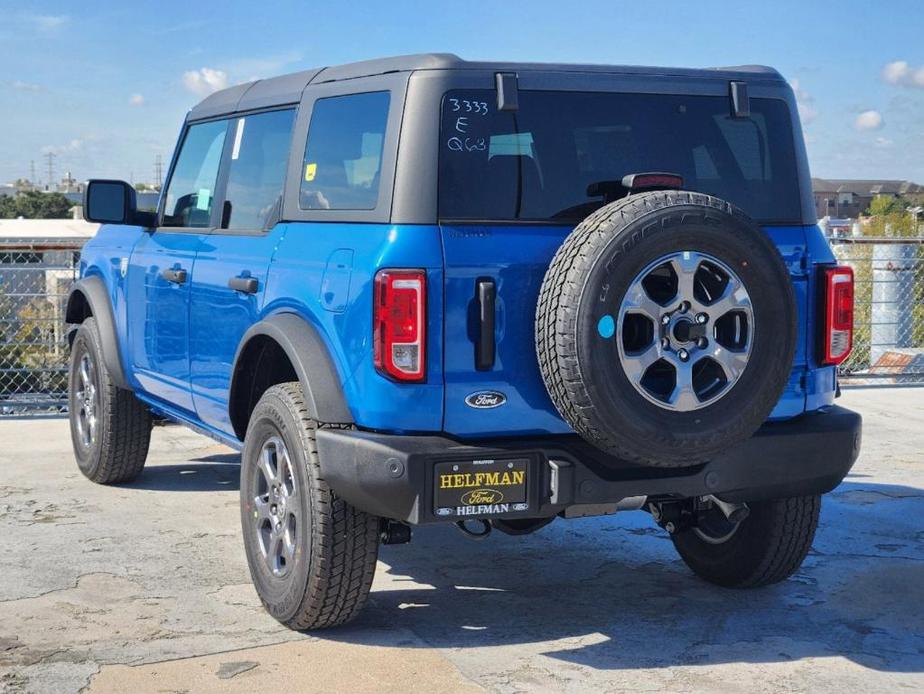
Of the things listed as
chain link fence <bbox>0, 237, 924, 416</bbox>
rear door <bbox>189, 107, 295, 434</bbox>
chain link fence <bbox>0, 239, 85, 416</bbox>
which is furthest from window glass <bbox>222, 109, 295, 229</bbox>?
chain link fence <bbox>0, 239, 85, 416</bbox>

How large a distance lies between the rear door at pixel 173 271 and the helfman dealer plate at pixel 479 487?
215 centimetres

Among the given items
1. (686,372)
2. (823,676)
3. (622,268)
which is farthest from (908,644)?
(622,268)

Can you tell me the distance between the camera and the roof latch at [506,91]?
447 cm

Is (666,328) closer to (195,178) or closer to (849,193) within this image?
(195,178)

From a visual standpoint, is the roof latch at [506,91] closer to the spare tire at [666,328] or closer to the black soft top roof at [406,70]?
the black soft top roof at [406,70]

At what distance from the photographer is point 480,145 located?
4.45 m

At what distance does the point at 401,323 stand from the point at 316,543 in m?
0.87

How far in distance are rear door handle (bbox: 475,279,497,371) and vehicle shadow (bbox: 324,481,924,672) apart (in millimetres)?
1114

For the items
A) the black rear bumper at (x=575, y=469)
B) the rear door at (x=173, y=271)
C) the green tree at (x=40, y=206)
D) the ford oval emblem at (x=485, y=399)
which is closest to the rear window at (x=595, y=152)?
the ford oval emblem at (x=485, y=399)

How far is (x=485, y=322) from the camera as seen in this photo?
169 inches

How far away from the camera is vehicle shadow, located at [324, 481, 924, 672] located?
4.77 m

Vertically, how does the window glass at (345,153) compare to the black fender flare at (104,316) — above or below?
above

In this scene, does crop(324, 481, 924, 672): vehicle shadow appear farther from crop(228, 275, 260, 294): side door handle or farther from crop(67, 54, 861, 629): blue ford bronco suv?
crop(228, 275, 260, 294): side door handle

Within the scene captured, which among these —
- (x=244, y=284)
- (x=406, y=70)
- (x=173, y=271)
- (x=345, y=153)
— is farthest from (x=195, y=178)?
(x=406, y=70)
